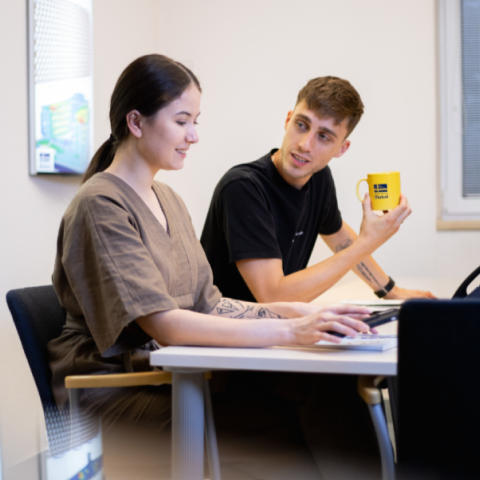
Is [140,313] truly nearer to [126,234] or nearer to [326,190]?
[126,234]

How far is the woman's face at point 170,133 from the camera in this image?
42.4 inches

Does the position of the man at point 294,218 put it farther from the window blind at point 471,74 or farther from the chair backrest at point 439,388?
the window blind at point 471,74

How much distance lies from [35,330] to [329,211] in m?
1.07

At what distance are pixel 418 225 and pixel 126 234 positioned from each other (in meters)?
1.88

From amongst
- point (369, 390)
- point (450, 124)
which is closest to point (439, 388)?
point (369, 390)

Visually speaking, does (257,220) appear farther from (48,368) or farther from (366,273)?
(48,368)

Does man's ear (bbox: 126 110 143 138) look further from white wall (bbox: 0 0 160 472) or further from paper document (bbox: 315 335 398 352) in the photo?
white wall (bbox: 0 0 160 472)

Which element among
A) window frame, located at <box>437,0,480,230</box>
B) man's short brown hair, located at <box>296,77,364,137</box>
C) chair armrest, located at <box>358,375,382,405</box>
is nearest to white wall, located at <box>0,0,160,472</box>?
man's short brown hair, located at <box>296,77,364,137</box>

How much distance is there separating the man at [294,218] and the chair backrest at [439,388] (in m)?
0.76

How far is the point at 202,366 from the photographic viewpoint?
0.79 meters

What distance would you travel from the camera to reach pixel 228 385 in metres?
0.96

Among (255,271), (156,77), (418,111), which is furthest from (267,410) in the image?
(418,111)

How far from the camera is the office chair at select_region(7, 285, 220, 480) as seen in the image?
965mm

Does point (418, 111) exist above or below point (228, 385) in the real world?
above
